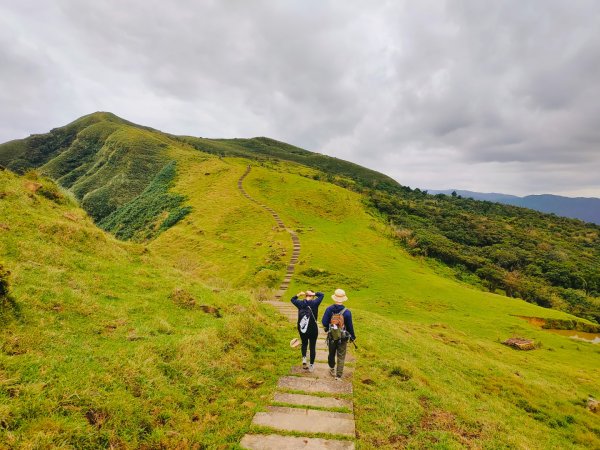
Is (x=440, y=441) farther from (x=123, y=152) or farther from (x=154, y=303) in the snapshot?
(x=123, y=152)

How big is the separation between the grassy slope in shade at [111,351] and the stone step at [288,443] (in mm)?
367

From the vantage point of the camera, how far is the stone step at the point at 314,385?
9.91 metres

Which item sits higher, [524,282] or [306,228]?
[306,228]

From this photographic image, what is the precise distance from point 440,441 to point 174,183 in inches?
2589

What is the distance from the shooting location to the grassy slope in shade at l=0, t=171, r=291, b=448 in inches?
248

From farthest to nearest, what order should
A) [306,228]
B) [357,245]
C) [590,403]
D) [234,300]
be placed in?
1. [306,228]
2. [357,245]
3. [234,300]
4. [590,403]

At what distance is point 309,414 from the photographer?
849cm

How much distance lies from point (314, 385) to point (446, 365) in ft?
25.8

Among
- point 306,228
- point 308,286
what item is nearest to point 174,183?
point 306,228

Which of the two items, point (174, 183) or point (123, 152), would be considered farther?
point (123, 152)

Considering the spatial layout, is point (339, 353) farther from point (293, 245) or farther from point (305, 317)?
point (293, 245)

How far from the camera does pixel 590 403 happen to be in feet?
45.6

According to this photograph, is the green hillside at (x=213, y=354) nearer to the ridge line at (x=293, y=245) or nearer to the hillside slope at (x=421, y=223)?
the ridge line at (x=293, y=245)

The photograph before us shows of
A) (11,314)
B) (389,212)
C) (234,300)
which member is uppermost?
(389,212)
